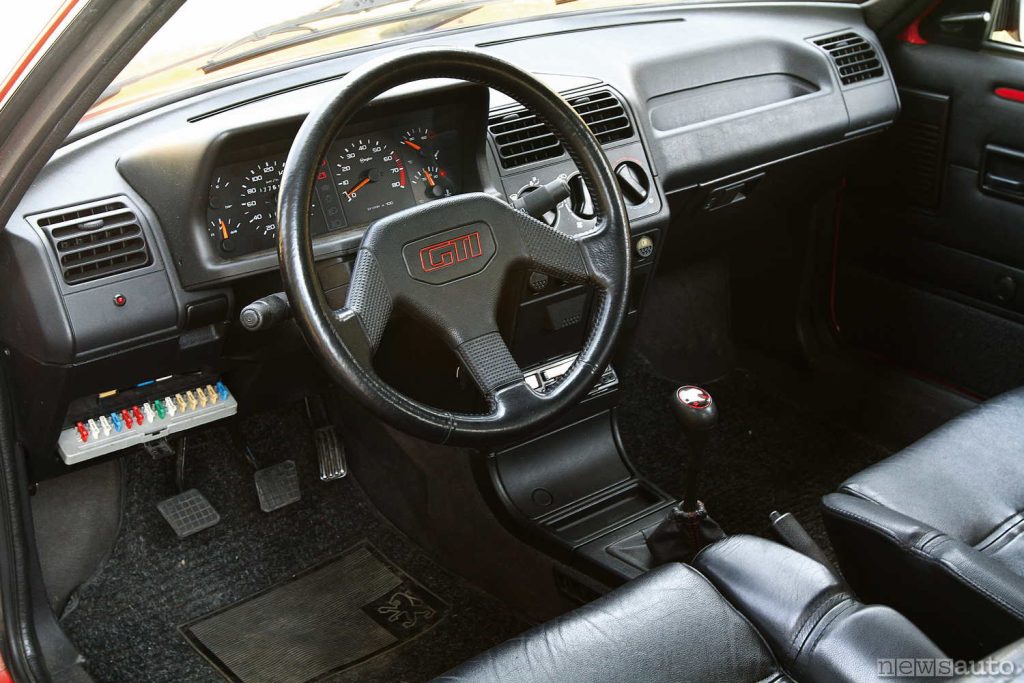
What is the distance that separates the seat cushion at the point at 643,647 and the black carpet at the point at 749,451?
1241 millimetres

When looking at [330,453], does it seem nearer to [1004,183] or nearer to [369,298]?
[369,298]

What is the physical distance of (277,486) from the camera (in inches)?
98.4

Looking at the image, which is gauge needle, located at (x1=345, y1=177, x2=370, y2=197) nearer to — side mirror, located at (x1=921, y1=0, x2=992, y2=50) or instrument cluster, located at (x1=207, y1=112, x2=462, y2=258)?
instrument cluster, located at (x1=207, y1=112, x2=462, y2=258)

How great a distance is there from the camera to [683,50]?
7.54 feet

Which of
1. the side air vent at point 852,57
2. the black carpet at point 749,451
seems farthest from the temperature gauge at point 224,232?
the side air vent at point 852,57

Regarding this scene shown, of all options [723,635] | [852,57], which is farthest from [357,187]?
[852,57]

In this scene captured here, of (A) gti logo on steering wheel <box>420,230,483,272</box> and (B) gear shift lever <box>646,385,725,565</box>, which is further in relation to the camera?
(B) gear shift lever <box>646,385,725,565</box>

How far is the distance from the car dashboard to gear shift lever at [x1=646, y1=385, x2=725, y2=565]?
348 mm

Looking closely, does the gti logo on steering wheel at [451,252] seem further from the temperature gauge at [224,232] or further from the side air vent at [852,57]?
the side air vent at [852,57]

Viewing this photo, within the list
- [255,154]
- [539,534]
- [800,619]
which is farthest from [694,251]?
[800,619]

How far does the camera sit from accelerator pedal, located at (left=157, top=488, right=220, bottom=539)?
2369mm

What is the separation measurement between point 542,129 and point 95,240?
814mm

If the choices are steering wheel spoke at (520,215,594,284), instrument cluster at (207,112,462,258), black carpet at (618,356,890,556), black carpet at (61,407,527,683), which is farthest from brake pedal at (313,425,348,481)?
steering wheel spoke at (520,215,594,284)

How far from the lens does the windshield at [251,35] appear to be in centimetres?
181
